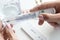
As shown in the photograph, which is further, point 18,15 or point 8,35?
point 18,15

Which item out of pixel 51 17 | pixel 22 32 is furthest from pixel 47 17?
pixel 22 32

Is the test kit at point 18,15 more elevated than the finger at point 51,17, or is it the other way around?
the finger at point 51,17

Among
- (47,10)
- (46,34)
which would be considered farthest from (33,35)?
(47,10)

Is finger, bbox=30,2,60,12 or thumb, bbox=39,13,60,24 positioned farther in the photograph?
finger, bbox=30,2,60,12

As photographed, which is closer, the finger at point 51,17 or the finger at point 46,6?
A: the finger at point 51,17

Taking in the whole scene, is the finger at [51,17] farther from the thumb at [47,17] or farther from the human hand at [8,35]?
the human hand at [8,35]

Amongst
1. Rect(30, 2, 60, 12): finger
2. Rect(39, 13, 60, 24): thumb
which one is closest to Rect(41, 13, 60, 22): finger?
Rect(39, 13, 60, 24): thumb

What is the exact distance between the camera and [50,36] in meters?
0.46

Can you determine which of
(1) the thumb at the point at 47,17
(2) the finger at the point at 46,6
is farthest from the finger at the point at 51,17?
(2) the finger at the point at 46,6

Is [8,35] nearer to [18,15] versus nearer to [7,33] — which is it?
[7,33]

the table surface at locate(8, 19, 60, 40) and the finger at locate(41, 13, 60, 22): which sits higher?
the finger at locate(41, 13, 60, 22)

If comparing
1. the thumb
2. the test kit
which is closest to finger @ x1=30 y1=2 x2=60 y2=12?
the test kit

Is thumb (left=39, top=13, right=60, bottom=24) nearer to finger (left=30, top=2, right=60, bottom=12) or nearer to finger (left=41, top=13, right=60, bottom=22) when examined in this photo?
finger (left=41, top=13, right=60, bottom=22)

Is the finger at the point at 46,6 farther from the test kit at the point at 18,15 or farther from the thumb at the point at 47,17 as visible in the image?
the thumb at the point at 47,17
